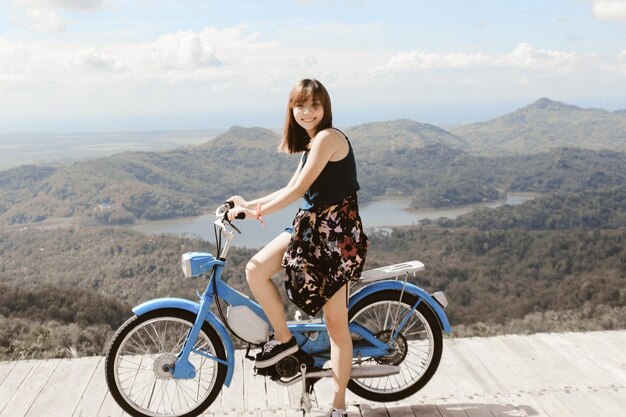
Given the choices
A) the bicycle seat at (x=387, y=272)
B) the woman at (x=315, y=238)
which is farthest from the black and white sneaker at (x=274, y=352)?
the bicycle seat at (x=387, y=272)

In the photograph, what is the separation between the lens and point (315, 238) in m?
2.59

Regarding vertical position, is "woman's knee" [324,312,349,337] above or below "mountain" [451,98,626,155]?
above

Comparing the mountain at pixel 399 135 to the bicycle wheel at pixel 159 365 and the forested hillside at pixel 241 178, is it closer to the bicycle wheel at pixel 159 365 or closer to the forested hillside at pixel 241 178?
the forested hillside at pixel 241 178

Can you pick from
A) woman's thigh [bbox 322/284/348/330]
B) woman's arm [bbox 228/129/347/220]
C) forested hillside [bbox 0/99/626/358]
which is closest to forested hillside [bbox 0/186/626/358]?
forested hillside [bbox 0/99/626/358]

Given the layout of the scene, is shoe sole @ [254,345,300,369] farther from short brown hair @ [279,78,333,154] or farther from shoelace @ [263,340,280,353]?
short brown hair @ [279,78,333,154]

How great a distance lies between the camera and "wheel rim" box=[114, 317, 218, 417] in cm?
273

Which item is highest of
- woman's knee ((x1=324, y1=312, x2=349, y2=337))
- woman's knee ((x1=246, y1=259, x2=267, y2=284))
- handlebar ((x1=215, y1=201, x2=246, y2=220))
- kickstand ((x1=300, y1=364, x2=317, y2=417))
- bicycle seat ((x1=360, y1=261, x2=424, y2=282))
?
handlebar ((x1=215, y1=201, x2=246, y2=220))

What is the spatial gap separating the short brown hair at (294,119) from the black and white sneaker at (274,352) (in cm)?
79

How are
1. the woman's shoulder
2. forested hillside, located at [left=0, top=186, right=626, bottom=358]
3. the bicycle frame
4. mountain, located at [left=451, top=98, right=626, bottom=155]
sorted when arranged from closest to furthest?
the woman's shoulder < the bicycle frame < forested hillside, located at [left=0, top=186, right=626, bottom=358] < mountain, located at [left=451, top=98, right=626, bottom=155]

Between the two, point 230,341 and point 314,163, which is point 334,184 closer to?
point 314,163

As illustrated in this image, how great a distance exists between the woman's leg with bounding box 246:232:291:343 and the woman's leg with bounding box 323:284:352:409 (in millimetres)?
189

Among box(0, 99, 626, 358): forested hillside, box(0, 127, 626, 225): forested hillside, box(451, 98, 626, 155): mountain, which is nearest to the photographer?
box(0, 99, 626, 358): forested hillside

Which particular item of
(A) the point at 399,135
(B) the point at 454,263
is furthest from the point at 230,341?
(A) the point at 399,135

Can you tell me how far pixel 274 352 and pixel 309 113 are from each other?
3.25 feet
